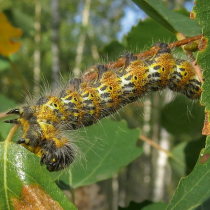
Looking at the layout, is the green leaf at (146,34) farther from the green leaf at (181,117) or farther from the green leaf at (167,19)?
the green leaf at (181,117)

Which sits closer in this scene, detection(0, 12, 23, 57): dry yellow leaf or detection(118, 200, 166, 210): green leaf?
detection(118, 200, 166, 210): green leaf

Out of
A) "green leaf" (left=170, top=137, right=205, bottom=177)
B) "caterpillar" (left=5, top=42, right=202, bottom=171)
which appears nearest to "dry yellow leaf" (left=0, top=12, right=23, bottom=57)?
"caterpillar" (left=5, top=42, right=202, bottom=171)

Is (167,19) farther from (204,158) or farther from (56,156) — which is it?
(56,156)

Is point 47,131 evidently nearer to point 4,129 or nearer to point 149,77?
point 149,77

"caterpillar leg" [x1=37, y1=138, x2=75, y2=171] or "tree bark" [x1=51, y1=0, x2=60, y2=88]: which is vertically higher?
"tree bark" [x1=51, y1=0, x2=60, y2=88]

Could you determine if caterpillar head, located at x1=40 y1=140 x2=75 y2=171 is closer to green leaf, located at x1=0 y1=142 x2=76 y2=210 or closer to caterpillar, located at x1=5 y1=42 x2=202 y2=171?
caterpillar, located at x1=5 y1=42 x2=202 y2=171

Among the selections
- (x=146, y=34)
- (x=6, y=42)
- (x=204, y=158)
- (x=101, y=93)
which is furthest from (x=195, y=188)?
(x=6, y=42)
